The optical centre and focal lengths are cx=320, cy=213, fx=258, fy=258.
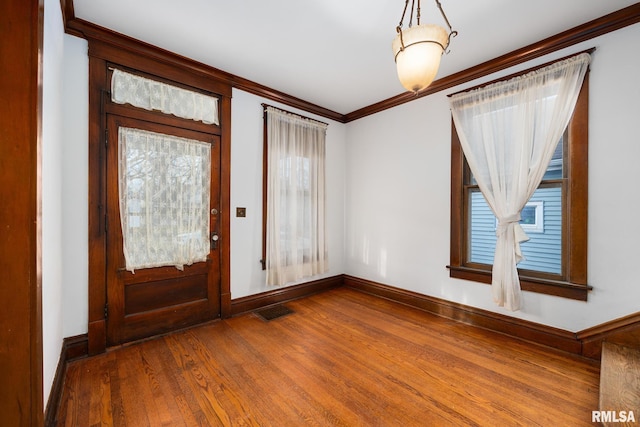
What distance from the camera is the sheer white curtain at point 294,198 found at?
335 cm

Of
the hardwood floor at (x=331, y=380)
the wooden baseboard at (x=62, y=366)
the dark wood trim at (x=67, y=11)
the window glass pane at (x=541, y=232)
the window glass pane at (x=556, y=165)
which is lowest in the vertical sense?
the hardwood floor at (x=331, y=380)

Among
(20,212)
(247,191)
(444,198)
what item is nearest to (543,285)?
(444,198)

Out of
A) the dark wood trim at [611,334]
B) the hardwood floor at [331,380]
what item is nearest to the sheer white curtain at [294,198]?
the hardwood floor at [331,380]

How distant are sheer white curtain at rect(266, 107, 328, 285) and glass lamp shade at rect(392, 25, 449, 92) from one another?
6.95ft

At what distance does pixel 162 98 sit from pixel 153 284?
1.84 m

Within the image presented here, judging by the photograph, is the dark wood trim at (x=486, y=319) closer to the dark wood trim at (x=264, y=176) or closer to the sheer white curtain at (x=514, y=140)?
the sheer white curtain at (x=514, y=140)

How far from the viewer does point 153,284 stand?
254cm

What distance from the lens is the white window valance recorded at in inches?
92.7

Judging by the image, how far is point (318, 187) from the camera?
3.88 m

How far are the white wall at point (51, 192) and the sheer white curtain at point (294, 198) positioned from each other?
6.19ft

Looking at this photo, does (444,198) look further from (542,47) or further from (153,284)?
(153,284)

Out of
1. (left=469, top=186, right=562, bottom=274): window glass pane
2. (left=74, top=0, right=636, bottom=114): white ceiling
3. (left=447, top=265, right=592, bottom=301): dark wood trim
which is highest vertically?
(left=74, top=0, right=636, bottom=114): white ceiling

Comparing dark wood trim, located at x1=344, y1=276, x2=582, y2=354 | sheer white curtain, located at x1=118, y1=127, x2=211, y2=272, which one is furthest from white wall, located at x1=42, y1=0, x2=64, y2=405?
dark wood trim, located at x1=344, y1=276, x2=582, y2=354

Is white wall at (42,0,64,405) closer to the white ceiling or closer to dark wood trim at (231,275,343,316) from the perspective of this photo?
the white ceiling
